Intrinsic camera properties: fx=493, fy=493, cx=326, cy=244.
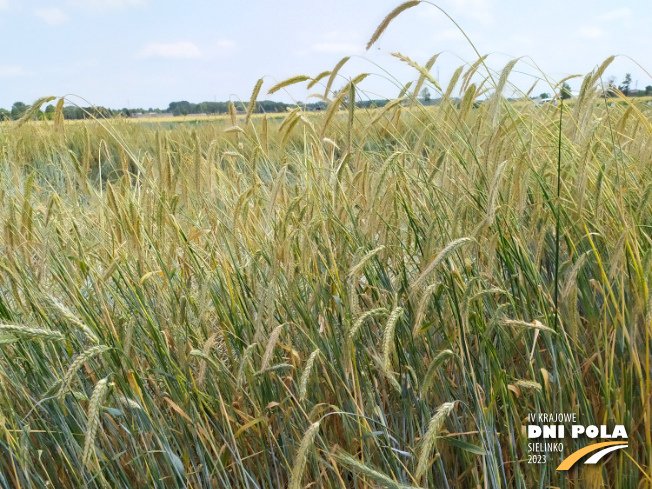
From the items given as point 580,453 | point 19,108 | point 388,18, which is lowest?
point 580,453

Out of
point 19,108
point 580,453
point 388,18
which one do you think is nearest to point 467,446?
point 580,453

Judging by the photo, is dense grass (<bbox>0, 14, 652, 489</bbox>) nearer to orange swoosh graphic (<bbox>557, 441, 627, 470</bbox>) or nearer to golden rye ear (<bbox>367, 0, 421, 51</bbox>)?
orange swoosh graphic (<bbox>557, 441, 627, 470</bbox>)

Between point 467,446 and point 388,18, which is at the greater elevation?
point 388,18

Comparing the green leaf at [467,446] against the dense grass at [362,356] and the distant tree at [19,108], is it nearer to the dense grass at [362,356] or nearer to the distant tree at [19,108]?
the dense grass at [362,356]

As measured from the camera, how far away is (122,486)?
42.7 inches

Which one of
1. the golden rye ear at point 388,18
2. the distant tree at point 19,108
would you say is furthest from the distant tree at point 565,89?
the distant tree at point 19,108

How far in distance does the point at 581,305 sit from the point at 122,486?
1.19m

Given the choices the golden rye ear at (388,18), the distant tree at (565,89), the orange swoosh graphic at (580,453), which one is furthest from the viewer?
the distant tree at (565,89)

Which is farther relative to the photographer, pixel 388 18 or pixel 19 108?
pixel 19 108

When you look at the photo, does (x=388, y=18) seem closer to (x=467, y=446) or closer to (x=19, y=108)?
Result: (x=467, y=446)

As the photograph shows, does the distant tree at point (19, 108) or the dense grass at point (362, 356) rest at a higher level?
the distant tree at point (19, 108)

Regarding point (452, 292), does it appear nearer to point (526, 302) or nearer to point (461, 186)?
point (526, 302)

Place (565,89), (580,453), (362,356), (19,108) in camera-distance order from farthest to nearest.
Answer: (19,108)
(565,89)
(362,356)
(580,453)

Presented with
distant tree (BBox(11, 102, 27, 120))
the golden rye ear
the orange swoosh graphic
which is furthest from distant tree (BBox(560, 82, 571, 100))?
distant tree (BBox(11, 102, 27, 120))
